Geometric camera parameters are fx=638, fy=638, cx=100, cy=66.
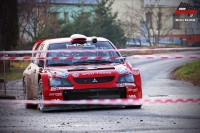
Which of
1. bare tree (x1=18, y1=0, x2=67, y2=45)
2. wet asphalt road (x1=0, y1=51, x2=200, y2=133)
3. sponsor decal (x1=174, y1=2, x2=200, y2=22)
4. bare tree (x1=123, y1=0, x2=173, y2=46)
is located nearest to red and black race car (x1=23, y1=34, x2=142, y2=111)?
wet asphalt road (x1=0, y1=51, x2=200, y2=133)

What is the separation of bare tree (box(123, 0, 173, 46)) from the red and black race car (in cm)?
3700

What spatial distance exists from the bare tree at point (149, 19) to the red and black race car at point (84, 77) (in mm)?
37001

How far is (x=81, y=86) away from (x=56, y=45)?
1977 millimetres

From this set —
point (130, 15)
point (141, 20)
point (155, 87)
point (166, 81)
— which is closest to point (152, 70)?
point (166, 81)

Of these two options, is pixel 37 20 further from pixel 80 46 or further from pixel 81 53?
pixel 81 53

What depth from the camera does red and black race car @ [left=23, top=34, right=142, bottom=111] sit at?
1205 cm

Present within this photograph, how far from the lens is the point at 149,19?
5353 centimetres

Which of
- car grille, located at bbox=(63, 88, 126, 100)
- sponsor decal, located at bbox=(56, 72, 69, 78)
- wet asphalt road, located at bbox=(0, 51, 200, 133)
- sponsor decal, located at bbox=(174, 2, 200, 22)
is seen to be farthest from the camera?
sponsor decal, located at bbox=(174, 2, 200, 22)

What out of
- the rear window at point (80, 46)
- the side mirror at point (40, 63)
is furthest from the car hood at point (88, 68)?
the rear window at point (80, 46)

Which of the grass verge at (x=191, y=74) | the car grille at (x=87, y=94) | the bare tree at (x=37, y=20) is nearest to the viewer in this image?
the car grille at (x=87, y=94)

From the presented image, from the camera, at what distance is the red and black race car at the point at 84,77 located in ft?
39.5

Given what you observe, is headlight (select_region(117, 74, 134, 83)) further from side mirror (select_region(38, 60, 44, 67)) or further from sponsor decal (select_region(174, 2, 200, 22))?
sponsor decal (select_region(174, 2, 200, 22))

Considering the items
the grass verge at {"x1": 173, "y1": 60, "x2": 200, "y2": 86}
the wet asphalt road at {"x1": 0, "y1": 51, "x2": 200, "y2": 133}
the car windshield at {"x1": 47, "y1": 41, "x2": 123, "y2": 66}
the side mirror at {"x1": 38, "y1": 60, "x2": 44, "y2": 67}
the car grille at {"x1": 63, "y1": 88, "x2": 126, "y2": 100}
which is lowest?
the grass verge at {"x1": 173, "y1": 60, "x2": 200, "y2": 86}

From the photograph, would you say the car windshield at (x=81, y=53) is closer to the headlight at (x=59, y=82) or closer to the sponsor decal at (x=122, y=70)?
the sponsor decal at (x=122, y=70)
